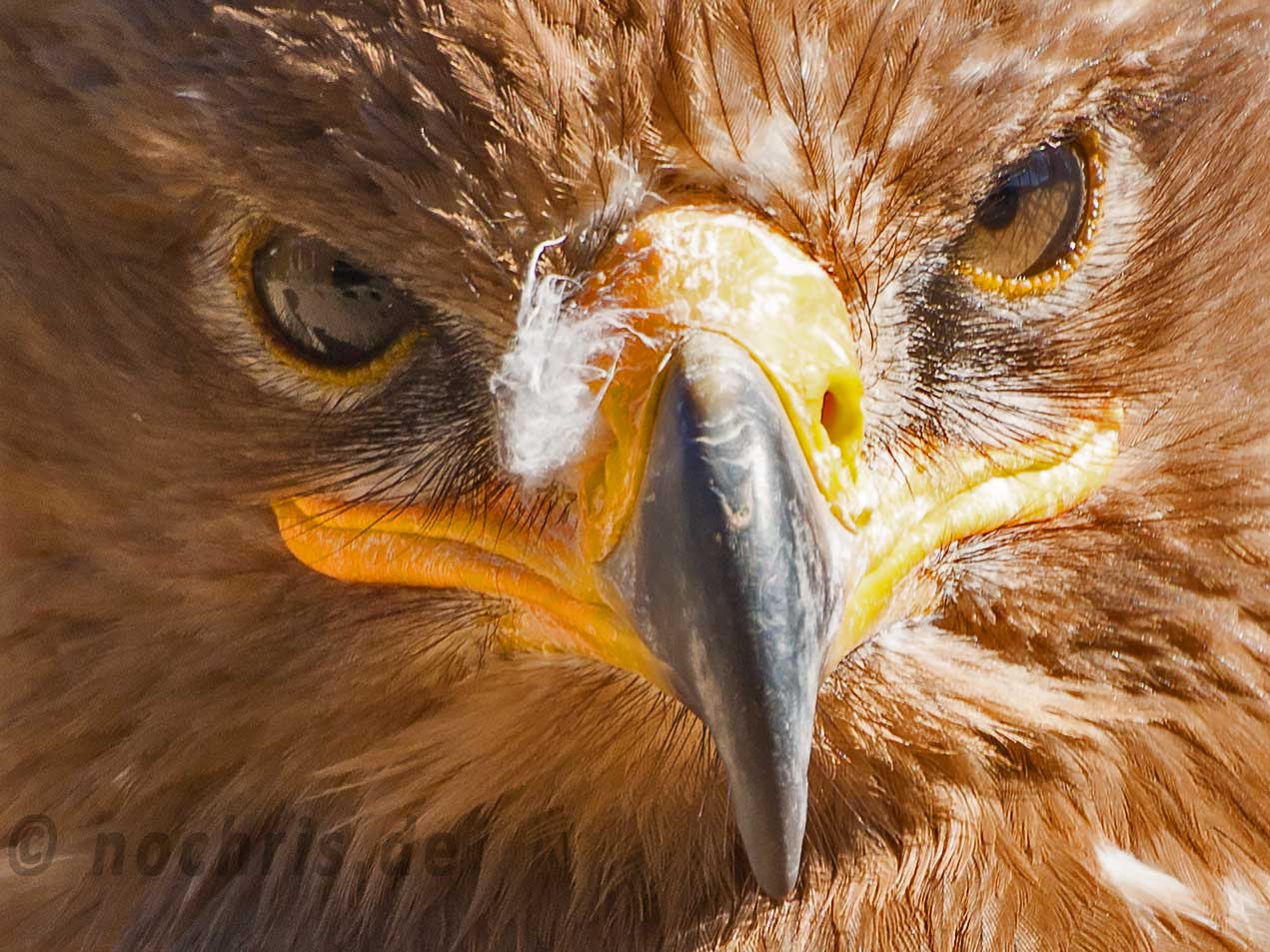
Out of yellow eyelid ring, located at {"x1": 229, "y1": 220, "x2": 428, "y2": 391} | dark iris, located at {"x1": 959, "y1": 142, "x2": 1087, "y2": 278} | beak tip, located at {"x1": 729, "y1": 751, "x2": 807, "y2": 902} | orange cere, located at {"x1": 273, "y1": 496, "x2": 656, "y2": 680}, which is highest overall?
dark iris, located at {"x1": 959, "y1": 142, "x2": 1087, "y2": 278}

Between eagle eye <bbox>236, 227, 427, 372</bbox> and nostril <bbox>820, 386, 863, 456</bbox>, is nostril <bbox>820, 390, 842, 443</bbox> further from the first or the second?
eagle eye <bbox>236, 227, 427, 372</bbox>

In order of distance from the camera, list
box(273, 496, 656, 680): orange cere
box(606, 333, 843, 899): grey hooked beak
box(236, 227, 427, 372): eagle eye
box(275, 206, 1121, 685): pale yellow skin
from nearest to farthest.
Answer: box(606, 333, 843, 899): grey hooked beak → box(275, 206, 1121, 685): pale yellow skin → box(273, 496, 656, 680): orange cere → box(236, 227, 427, 372): eagle eye

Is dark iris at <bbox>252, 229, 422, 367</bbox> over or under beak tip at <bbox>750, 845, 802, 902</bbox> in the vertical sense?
over

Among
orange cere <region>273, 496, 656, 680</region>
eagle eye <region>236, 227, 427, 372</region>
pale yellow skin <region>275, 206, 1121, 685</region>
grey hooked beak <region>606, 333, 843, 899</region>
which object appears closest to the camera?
grey hooked beak <region>606, 333, 843, 899</region>

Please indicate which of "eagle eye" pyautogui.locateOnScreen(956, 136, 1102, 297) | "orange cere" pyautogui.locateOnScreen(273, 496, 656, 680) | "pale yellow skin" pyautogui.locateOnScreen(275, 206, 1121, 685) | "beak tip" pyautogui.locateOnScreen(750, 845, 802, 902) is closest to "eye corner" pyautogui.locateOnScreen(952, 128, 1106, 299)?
"eagle eye" pyautogui.locateOnScreen(956, 136, 1102, 297)

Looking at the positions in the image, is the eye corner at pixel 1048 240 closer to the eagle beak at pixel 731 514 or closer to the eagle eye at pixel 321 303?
the eagle beak at pixel 731 514

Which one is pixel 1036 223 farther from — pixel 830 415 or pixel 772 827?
pixel 772 827

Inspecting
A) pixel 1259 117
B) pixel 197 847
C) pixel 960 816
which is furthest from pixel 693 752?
pixel 1259 117
